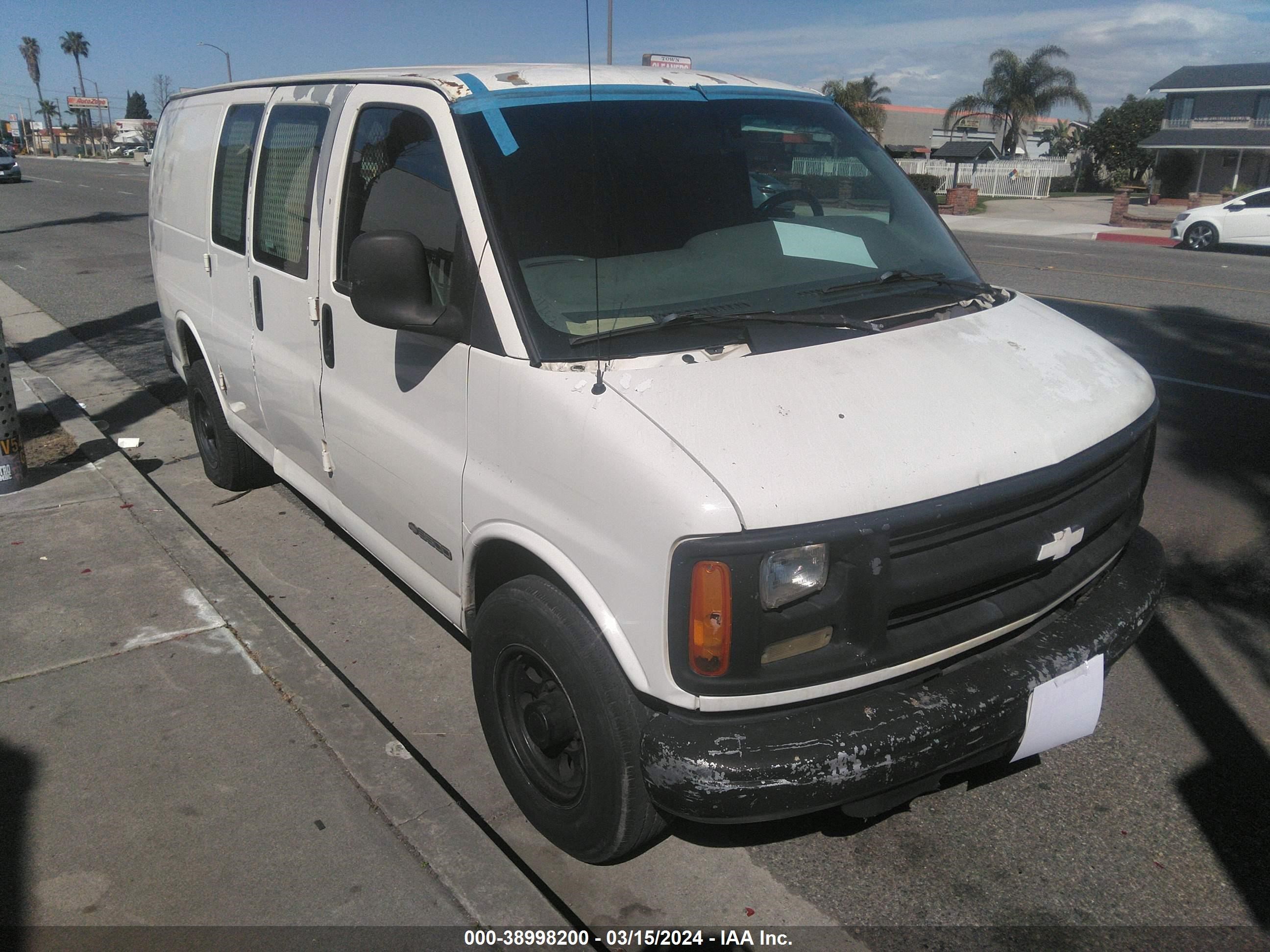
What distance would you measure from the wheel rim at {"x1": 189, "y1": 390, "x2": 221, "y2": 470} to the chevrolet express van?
2.07 m

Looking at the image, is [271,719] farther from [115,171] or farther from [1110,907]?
[115,171]

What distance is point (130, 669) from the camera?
153 inches

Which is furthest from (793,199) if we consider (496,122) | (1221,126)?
(1221,126)

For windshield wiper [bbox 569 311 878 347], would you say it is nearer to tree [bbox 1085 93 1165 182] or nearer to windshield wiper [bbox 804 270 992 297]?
windshield wiper [bbox 804 270 992 297]

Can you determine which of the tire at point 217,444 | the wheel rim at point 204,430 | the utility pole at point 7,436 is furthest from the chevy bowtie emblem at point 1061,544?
the utility pole at point 7,436

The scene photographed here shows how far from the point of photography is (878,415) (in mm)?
2471

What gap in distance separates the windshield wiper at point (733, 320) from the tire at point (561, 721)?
2.26ft

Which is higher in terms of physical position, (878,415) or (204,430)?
(878,415)

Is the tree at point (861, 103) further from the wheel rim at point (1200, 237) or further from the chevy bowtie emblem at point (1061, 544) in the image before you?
the chevy bowtie emblem at point (1061, 544)

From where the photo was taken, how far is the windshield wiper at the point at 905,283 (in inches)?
122

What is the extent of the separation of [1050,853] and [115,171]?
53.0 metres

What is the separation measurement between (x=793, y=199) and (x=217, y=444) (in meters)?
3.67

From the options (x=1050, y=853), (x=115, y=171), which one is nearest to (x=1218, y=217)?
(x=1050, y=853)

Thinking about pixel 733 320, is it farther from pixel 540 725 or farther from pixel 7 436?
pixel 7 436
